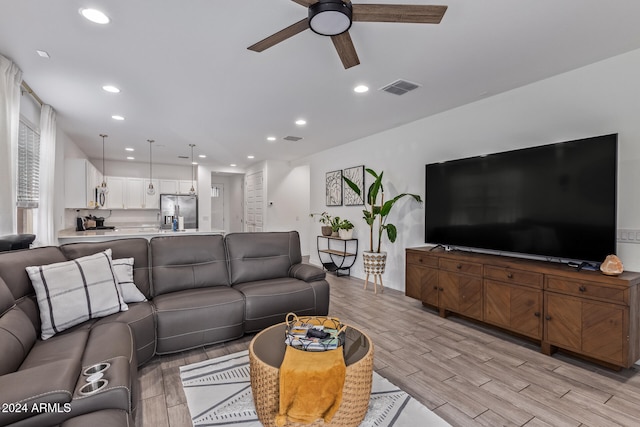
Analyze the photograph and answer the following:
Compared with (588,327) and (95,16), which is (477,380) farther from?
(95,16)

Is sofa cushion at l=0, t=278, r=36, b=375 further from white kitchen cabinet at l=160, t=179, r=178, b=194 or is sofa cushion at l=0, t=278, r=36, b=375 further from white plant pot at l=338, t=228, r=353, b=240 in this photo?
white kitchen cabinet at l=160, t=179, r=178, b=194

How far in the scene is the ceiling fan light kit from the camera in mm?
1651

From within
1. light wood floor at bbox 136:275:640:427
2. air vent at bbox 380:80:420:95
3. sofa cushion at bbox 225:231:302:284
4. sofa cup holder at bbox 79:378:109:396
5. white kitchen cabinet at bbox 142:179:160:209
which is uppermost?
air vent at bbox 380:80:420:95

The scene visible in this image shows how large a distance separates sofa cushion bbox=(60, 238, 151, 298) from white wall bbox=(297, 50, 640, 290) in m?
3.45

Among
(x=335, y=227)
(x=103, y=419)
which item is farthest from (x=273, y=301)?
(x=335, y=227)

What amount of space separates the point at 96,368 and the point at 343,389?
48.0 inches

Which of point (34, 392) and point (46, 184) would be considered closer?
point (34, 392)

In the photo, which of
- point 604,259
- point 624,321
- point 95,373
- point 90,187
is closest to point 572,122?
point 604,259

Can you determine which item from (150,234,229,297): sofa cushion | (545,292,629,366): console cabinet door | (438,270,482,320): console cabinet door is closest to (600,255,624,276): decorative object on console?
(545,292,629,366): console cabinet door

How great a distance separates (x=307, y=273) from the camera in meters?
3.39

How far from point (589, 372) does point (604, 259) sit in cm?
90

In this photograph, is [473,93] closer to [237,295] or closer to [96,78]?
[237,295]

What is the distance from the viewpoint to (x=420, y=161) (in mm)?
4445

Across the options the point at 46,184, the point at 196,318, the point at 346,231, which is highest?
the point at 46,184
